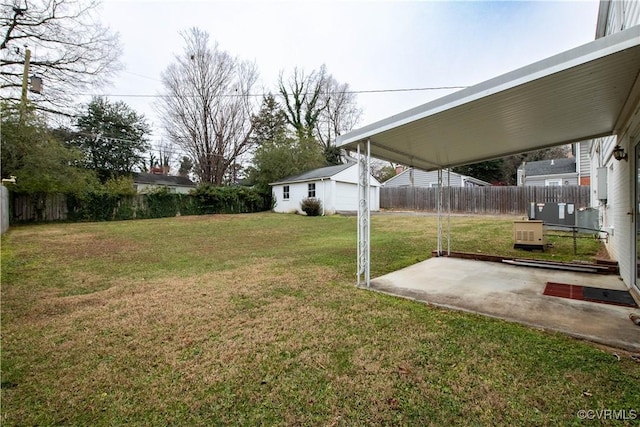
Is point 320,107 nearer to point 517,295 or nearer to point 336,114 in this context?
point 336,114

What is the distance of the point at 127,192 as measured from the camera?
1647cm

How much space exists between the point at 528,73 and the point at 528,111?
113 centimetres

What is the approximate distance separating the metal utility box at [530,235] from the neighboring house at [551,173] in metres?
16.4

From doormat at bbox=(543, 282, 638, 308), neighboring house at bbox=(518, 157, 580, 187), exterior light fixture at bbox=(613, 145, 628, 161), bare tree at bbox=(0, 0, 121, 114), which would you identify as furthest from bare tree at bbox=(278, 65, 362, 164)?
doormat at bbox=(543, 282, 638, 308)

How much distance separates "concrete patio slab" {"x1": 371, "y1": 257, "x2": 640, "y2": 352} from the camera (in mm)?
2838

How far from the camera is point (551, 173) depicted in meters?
21.0

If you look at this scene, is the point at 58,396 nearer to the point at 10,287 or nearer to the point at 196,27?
the point at 10,287

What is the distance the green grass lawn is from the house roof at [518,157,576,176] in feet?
76.6

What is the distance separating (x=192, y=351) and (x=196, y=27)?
26.6 metres

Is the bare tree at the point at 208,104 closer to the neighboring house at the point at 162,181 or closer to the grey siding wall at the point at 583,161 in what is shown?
the neighboring house at the point at 162,181

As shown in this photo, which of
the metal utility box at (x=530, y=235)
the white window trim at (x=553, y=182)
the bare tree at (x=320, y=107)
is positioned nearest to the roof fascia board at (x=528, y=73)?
the metal utility box at (x=530, y=235)

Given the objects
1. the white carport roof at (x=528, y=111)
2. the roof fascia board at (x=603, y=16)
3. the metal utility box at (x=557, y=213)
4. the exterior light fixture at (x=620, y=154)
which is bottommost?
the metal utility box at (x=557, y=213)

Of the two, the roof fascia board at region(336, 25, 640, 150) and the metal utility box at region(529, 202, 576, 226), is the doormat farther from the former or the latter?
the metal utility box at region(529, 202, 576, 226)

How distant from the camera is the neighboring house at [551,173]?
20031 mm
